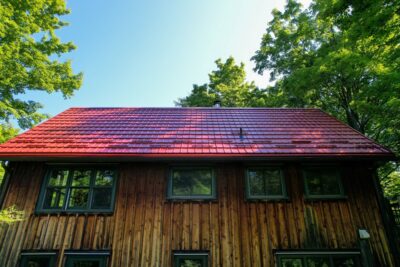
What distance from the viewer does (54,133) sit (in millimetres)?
8148

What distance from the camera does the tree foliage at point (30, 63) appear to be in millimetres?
10133

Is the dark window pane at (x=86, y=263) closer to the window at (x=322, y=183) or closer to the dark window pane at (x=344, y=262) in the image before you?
the window at (x=322, y=183)

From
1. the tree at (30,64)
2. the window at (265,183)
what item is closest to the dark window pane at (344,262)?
the window at (265,183)

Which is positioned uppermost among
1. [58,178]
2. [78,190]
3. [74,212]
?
[58,178]

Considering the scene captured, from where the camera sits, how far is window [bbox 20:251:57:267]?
6145 millimetres

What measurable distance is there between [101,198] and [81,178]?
0.96 meters

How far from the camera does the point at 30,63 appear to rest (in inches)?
436

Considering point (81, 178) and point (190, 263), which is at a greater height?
point (81, 178)

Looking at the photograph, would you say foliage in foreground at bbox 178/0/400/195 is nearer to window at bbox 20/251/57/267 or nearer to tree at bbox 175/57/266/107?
tree at bbox 175/57/266/107

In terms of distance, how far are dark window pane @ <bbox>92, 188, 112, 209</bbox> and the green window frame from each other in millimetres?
5814

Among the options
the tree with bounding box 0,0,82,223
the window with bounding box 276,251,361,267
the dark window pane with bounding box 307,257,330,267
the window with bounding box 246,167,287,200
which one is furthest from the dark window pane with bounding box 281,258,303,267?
the tree with bounding box 0,0,82,223

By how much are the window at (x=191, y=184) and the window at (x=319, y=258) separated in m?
2.52

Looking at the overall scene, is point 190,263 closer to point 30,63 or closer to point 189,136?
point 189,136

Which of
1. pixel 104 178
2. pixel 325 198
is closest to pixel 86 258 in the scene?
pixel 104 178
